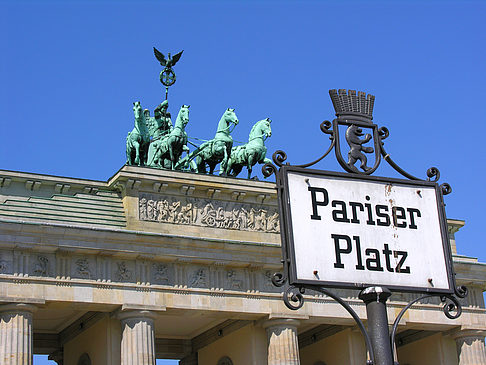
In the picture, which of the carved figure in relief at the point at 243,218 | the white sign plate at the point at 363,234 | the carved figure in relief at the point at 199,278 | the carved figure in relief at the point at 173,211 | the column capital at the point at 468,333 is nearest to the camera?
the white sign plate at the point at 363,234

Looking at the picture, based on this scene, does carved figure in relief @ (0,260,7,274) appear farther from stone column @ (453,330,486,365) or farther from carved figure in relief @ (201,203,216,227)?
stone column @ (453,330,486,365)

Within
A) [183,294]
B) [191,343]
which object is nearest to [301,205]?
[183,294]

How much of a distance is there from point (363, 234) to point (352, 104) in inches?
34.9

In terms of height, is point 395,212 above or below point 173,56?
below

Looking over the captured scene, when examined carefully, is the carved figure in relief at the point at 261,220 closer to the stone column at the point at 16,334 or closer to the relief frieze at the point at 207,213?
the relief frieze at the point at 207,213

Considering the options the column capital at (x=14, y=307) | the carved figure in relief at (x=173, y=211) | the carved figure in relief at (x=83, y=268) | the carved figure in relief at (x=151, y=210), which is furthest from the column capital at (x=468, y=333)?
the column capital at (x=14, y=307)

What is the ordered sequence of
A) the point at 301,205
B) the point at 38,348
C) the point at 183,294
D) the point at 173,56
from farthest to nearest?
1. the point at 173,56
2. the point at 38,348
3. the point at 183,294
4. the point at 301,205

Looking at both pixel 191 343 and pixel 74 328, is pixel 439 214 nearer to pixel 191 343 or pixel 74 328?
pixel 74 328

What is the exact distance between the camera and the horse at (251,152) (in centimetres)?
3838

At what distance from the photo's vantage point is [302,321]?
35375mm

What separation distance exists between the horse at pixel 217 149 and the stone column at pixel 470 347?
12483 millimetres

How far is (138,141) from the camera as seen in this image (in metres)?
37.1

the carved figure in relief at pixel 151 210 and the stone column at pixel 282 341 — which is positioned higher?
the carved figure in relief at pixel 151 210

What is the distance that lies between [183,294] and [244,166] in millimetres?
7683
